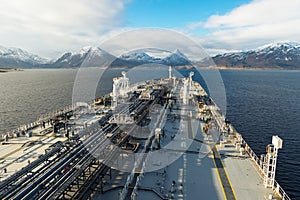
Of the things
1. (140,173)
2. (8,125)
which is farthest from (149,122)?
(8,125)

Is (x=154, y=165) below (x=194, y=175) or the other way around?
the other way around

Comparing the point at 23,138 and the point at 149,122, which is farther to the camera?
the point at 149,122

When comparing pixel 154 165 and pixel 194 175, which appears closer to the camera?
pixel 194 175

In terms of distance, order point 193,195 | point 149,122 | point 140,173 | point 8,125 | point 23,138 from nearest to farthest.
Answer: point 193,195, point 140,173, point 23,138, point 149,122, point 8,125

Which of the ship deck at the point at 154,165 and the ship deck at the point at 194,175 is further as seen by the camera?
the ship deck at the point at 194,175

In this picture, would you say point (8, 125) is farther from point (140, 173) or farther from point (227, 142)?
point (227, 142)

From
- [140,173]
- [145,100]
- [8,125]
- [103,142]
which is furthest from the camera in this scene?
[8,125]

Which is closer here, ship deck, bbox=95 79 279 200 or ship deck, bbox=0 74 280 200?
ship deck, bbox=0 74 280 200

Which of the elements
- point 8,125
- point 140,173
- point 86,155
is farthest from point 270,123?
point 8,125

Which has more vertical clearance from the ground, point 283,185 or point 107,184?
point 107,184

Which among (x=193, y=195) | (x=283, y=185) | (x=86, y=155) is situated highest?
(x=86, y=155)
